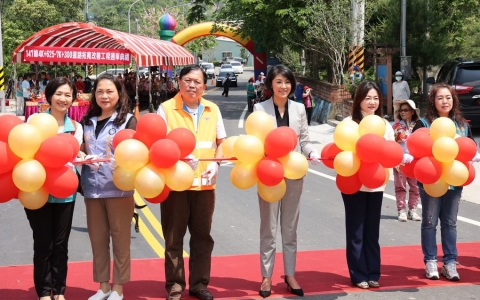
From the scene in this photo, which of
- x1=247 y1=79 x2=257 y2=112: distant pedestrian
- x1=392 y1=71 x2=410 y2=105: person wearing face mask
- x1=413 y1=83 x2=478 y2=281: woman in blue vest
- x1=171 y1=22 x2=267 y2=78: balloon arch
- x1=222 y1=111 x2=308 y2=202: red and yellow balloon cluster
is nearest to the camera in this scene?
x1=222 y1=111 x2=308 y2=202: red and yellow balloon cluster

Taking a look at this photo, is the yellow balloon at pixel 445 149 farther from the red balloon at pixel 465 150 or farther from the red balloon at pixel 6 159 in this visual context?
the red balloon at pixel 6 159

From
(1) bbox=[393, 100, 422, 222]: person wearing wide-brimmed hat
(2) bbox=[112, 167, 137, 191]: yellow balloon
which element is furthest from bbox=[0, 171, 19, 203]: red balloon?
(1) bbox=[393, 100, 422, 222]: person wearing wide-brimmed hat

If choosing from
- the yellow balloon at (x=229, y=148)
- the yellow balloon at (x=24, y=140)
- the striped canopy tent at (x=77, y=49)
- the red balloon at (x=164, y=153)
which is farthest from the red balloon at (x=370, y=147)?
the striped canopy tent at (x=77, y=49)

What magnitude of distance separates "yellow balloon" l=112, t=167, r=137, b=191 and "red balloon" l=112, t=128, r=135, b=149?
223 millimetres

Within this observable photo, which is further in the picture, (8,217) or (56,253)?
(8,217)

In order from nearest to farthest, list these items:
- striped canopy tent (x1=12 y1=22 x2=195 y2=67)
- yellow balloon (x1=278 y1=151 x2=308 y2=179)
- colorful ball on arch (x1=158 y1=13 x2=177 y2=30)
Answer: yellow balloon (x1=278 y1=151 x2=308 y2=179) → striped canopy tent (x1=12 y1=22 x2=195 y2=67) → colorful ball on arch (x1=158 y1=13 x2=177 y2=30)

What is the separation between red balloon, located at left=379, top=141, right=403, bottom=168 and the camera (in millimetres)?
6008

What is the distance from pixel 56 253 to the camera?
5930 mm

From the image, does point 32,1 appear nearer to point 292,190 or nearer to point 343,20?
point 343,20

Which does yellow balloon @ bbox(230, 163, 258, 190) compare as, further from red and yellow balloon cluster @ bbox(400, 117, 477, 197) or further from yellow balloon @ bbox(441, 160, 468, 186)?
yellow balloon @ bbox(441, 160, 468, 186)

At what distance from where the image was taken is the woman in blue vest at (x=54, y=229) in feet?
19.2

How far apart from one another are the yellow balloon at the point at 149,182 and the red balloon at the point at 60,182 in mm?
475

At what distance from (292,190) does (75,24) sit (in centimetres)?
2072

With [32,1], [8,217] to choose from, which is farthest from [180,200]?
[32,1]
